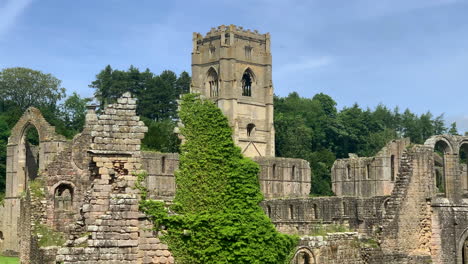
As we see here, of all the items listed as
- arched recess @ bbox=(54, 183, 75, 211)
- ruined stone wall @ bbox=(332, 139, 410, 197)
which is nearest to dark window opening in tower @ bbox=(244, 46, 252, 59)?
ruined stone wall @ bbox=(332, 139, 410, 197)

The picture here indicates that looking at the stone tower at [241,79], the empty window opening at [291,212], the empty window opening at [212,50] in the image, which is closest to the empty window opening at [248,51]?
the stone tower at [241,79]

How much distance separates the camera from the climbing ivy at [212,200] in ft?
41.9

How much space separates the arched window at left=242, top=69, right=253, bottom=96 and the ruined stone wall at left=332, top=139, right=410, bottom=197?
89.5ft

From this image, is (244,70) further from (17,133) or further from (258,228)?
(258,228)

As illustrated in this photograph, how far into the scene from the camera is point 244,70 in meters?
76.2

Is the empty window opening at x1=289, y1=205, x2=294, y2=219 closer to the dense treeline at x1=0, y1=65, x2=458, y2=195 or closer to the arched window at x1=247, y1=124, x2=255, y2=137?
the dense treeline at x1=0, y1=65, x2=458, y2=195

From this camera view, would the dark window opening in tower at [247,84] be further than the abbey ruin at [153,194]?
Yes

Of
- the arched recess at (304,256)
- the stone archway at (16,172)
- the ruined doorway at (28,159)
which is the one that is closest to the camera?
the arched recess at (304,256)

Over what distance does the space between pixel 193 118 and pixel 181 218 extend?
179 centimetres

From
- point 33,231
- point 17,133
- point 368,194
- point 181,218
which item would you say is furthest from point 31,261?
point 368,194

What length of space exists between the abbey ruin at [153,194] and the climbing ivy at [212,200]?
513mm

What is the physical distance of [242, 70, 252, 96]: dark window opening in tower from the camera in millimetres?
76938

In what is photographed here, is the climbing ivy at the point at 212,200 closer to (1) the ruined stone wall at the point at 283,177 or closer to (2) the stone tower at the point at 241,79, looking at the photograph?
(1) the ruined stone wall at the point at 283,177

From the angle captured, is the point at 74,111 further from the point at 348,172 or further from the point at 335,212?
the point at 335,212
